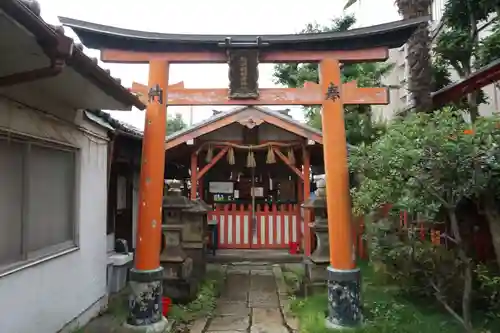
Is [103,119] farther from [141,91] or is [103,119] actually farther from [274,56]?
[274,56]

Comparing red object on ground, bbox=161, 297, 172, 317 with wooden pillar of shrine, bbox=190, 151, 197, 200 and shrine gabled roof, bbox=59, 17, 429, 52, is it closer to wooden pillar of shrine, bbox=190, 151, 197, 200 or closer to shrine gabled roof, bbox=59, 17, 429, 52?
shrine gabled roof, bbox=59, 17, 429, 52

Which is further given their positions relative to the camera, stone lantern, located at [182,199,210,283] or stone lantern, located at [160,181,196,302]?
stone lantern, located at [182,199,210,283]

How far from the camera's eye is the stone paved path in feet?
21.7

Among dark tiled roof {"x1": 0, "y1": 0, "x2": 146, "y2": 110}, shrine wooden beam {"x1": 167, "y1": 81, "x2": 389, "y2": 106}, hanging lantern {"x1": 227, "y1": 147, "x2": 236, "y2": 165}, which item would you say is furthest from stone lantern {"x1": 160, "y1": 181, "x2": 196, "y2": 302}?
hanging lantern {"x1": 227, "y1": 147, "x2": 236, "y2": 165}

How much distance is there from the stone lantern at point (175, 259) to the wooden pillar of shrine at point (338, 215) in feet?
9.49

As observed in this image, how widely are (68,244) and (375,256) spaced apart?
4.71 metres

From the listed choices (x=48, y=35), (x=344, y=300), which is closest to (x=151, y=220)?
(x=344, y=300)

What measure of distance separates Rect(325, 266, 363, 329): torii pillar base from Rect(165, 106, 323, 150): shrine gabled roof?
5481mm

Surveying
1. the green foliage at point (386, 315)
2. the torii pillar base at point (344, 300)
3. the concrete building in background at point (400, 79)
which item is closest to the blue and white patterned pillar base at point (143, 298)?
the green foliage at point (386, 315)

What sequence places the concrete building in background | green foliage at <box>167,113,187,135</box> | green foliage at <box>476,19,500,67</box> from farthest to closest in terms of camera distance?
green foliage at <box>167,113,187,135</box>, the concrete building in background, green foliage at <box>476,19,500,67</box>

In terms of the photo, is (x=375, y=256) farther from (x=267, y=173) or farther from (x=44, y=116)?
→ (x=267, y=173)

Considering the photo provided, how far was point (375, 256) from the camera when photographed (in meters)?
6.50

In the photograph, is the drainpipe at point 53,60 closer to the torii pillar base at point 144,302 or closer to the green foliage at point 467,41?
the torii pillar base at point 144,302

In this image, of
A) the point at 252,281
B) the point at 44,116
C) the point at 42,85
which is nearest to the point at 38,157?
the point at 44,116
